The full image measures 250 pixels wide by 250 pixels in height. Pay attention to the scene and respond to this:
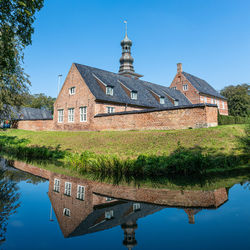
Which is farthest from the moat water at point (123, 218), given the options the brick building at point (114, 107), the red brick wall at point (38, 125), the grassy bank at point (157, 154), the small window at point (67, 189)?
the red brick wall at point (38, 125)

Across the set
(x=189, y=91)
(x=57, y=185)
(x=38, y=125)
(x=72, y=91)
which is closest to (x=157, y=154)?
(x=57, y=185)

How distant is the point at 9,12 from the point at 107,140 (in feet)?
34.0

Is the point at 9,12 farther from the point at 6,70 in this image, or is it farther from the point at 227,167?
the point at 227,167

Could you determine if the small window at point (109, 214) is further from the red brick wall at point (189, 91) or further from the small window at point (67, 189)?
the red brick wall at point (189, 91)

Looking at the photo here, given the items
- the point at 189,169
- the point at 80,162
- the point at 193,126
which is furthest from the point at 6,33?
the point at 193,126

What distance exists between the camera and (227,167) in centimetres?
960

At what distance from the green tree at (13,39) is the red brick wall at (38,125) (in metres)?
16.1

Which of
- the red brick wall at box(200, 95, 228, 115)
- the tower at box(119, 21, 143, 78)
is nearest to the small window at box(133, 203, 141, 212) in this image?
the red brick wall at box(200, 95, 228, 115)

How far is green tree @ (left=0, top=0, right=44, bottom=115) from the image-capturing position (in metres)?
10.1

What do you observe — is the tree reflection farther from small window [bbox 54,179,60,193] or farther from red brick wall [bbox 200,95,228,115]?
red brick wall [bbox 200,95,228,115]

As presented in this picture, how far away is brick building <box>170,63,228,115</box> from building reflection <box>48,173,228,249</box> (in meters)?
41.1

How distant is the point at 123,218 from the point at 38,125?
30406 mm

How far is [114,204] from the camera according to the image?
5527 mm

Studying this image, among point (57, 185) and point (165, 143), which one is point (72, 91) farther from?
point (57, 185)
